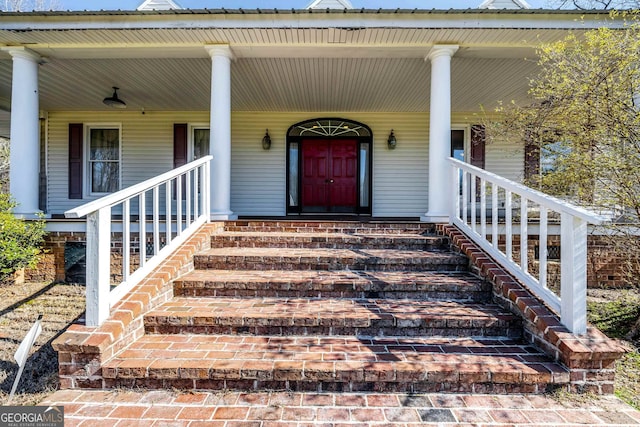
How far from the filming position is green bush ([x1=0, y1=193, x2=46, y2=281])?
3.63 metres

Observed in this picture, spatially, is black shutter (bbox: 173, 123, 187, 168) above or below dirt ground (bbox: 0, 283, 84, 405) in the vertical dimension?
above

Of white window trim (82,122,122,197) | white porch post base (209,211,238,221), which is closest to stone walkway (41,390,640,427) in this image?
white porch post base (209,211,238,221)

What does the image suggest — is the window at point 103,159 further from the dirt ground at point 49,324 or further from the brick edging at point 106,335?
the brick edging at point 106,335

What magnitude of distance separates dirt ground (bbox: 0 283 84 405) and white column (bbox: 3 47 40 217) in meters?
1.09

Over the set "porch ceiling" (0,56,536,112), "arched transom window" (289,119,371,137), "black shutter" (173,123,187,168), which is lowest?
"black shutter" (173,123,187,168)

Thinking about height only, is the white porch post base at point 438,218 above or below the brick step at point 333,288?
above

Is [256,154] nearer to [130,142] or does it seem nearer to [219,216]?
[130,142]

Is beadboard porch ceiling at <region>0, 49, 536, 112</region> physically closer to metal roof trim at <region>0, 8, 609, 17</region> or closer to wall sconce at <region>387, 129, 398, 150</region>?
wall sconce at <region>387, 129, 398, 150</region>

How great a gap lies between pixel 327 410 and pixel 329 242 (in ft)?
6.97

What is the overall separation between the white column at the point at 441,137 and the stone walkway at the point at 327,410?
2.62 m

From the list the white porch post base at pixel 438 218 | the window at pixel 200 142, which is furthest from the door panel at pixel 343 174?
the white porch post base at pixel 438 218

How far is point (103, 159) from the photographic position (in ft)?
24.3

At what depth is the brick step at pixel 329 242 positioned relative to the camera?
3.83 meters

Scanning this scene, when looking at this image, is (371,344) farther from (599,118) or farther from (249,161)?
(249,161)
